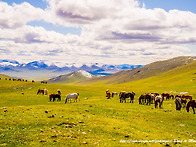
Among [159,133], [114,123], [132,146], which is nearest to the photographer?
[132,146]

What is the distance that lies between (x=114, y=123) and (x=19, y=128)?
10.4 meters

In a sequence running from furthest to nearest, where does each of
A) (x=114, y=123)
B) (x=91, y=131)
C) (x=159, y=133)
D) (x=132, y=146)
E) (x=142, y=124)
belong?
1. (x=142, y=124)
2. (x=114, y=123)
3. (x=159, y=133)
4. (x=91, y=131)
5. (x=132, y=146)

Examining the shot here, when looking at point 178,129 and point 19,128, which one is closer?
point 19,128

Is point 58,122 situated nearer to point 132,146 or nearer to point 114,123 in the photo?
point 114,123

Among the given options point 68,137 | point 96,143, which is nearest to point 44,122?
point 68,137

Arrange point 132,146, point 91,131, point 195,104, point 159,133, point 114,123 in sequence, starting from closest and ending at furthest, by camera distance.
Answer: point 132,146, point 91,131, point 159,133, point 114,123, point 195,104

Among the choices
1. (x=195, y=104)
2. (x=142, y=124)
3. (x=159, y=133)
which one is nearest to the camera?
(x=159, y=133)

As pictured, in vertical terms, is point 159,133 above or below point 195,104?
below

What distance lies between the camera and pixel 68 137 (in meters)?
16.0

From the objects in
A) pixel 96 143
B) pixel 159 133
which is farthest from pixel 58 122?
pixel 159 133

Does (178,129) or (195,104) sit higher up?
(195,104)

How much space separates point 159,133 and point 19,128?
592 inches

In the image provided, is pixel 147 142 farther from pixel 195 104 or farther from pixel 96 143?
pixel 195 104

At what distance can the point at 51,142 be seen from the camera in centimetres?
1488
